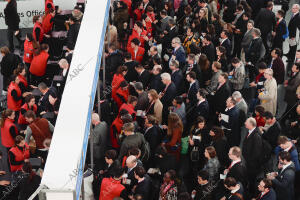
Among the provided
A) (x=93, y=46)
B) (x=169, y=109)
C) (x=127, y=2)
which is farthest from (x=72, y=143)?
(x=127, y=2)

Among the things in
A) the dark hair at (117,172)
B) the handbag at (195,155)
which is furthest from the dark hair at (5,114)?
the handbag at (195,155)

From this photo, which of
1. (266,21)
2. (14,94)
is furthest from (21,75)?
(266,21)

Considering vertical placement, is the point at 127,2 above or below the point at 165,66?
above

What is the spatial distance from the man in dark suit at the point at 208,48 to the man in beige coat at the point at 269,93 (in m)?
1.48

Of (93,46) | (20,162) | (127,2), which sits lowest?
(20,162)

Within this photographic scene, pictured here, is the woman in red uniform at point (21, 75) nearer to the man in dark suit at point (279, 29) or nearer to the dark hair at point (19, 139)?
the dark hair at point (19, 139)

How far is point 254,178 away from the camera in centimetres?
718

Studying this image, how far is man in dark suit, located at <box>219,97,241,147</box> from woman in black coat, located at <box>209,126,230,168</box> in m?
0.70

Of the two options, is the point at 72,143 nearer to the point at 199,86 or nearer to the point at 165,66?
the point at 199,86

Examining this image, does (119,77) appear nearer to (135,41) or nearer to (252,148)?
(135,41)

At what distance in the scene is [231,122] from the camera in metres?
7.27

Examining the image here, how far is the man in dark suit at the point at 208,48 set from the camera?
887cm

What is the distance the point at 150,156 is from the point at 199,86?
6.67 feet

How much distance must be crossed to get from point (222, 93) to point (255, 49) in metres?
1.84
